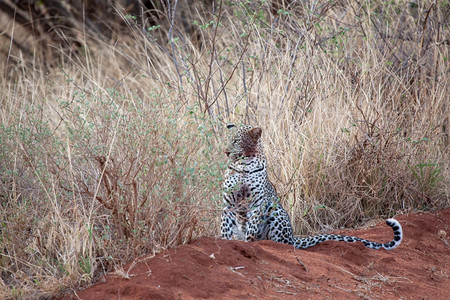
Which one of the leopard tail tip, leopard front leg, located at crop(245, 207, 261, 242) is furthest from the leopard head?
the leopard tail tip

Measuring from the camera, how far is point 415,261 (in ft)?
16.9

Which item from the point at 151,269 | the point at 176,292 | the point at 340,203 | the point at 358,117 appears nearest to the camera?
the point at 176,292

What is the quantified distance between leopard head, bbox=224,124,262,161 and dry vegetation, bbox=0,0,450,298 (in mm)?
290

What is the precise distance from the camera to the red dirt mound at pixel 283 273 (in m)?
3.56

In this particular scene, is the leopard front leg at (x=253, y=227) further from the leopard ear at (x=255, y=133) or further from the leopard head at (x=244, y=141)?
the leopard ear at (x=255, y=133)

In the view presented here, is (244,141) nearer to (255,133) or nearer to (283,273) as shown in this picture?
(255,133)

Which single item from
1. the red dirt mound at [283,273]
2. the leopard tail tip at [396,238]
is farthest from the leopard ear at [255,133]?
the leopard tail tip at [396,238]

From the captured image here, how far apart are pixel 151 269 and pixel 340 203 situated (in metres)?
3.12

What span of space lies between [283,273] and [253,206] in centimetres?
132

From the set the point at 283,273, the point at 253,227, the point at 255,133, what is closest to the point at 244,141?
the point at 255,133

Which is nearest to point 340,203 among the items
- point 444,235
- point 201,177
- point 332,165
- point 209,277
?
point 332,165

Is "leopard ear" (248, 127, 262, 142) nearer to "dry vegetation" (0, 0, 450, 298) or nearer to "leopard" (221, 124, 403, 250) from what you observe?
"leopard" (221, 124, 403, 250)

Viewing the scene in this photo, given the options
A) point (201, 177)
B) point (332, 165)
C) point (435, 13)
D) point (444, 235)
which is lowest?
point (444, 235)

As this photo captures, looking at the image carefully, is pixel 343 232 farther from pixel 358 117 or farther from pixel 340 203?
pixel 358 117
